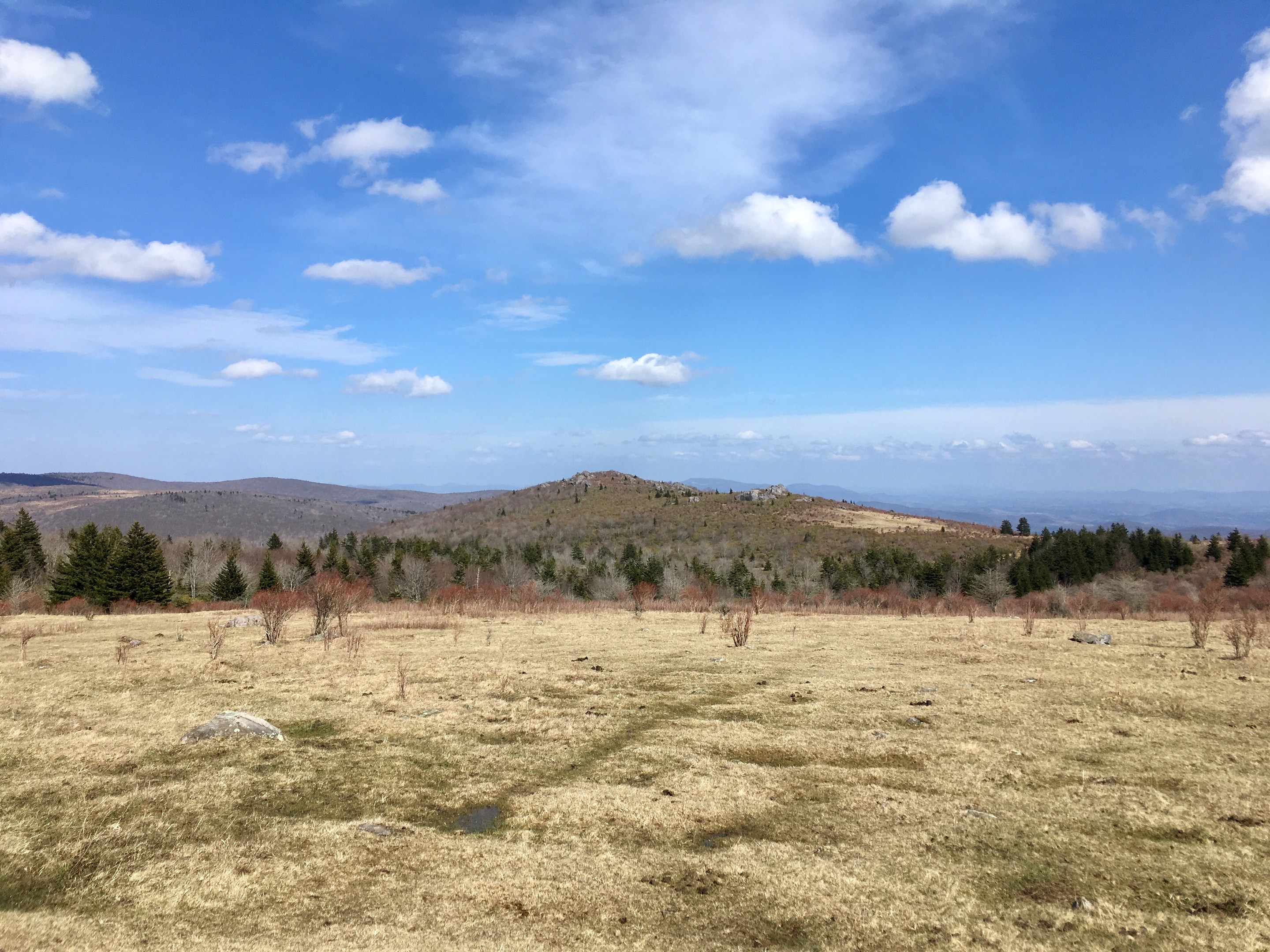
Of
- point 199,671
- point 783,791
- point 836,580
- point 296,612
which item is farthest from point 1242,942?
point 836,580

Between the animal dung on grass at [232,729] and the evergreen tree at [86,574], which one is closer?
the animal dung on grass at [232,729]

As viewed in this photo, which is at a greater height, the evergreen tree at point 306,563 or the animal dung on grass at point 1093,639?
the animal dung on grass at point 1093,639

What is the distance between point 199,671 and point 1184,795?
71.2 ft

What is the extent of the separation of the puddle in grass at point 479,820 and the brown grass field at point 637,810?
0.11 m

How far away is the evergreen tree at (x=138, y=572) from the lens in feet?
183

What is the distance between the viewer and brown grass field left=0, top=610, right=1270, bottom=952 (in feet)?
22.9

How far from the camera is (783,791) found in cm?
1070

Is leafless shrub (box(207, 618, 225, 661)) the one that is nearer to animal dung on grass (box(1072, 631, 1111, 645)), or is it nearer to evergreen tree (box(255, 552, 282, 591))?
animal dung on grass (box(1072, 631, 1111, 645))

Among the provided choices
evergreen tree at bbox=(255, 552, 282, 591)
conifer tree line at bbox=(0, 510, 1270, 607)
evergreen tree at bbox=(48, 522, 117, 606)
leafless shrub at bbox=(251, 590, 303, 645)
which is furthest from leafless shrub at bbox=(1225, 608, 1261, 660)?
evergreen tree at bbox=(255, 552, 282, 591)

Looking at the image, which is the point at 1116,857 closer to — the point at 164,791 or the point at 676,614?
the point at 164,791

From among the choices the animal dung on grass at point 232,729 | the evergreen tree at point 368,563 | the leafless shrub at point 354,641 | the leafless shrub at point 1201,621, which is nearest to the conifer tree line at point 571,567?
the evergreen tree at point 368,563

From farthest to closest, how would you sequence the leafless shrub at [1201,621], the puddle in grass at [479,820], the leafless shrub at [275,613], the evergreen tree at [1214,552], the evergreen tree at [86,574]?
the evergreen tree at [1214,552] < the evergreen tree at [86,574] < the leafless shrub at [275,613] < the leafless shrub at [1201,621] < the puddle in grass at [479,820]

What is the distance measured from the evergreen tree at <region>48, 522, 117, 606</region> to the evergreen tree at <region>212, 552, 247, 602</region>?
9778mm

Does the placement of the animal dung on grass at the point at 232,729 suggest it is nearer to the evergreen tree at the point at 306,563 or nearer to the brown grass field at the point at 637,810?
the brown grass field at the point at 637,810
